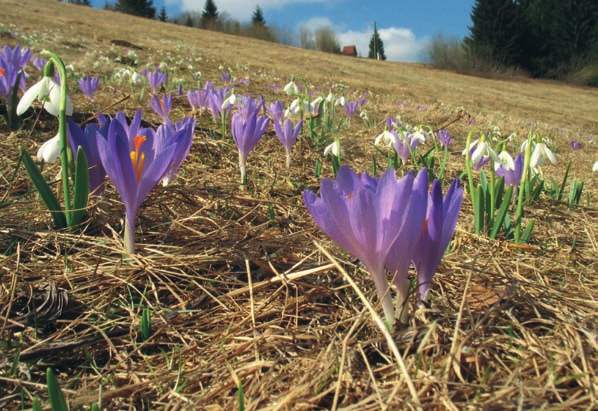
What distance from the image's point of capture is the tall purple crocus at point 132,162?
3.51ft

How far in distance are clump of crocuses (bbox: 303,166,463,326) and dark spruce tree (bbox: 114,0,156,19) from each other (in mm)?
48806

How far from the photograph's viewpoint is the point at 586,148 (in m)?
7.14

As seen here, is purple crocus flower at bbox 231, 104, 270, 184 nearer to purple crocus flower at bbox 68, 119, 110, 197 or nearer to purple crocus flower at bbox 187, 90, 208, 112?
purple crocus flower at bbox 68, 119, 110, 197

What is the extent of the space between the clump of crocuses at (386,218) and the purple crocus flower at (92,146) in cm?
78

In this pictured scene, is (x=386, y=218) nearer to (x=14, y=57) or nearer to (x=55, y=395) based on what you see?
(x=55, y=395)

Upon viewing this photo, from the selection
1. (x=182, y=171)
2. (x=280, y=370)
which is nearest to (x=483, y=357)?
(x=280, y=370)

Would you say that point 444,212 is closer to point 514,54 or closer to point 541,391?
point 541,391

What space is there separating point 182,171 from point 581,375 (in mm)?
1988

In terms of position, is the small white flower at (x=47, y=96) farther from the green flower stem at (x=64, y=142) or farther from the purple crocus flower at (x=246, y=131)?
the purple crocus flower at (x=246, y=131)

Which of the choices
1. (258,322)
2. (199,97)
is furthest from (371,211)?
(199,97)

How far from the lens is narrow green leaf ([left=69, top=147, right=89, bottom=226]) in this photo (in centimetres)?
121

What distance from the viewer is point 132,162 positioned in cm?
111

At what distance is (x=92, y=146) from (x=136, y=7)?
49.5 m

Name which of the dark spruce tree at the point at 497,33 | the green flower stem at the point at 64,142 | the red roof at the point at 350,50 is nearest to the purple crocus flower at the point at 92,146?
the green flower stem at the point at 64,142
